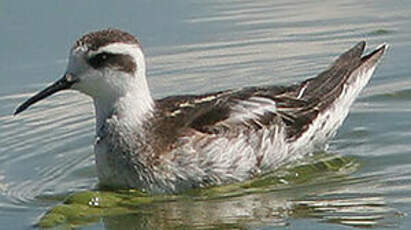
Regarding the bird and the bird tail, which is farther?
the bird tail

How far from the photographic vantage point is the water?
1176 centimetres

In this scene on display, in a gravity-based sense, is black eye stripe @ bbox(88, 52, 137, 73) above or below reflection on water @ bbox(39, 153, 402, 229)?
above

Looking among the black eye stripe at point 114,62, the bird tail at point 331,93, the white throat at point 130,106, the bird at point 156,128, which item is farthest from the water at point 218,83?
the black eye stripe at point 114,62

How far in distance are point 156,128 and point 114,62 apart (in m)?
0.70

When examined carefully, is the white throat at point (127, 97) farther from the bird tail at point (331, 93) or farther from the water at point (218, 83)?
the bird tail at point (331, 93)

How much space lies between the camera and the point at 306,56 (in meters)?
15.8

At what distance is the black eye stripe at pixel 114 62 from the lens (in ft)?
40.4

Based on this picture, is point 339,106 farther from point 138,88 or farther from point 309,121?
point 138,88

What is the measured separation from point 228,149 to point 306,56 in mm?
3416

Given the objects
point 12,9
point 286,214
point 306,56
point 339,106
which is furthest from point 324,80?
point 12,9

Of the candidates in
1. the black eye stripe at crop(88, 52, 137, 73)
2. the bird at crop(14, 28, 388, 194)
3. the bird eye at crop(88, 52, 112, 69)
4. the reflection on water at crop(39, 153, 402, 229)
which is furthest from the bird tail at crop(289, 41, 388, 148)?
the bird eye at crop(88, 52, 112, 69)

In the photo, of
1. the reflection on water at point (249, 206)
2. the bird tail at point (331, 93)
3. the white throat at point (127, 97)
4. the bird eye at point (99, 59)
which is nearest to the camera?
the reflection on water at point (249, 206)

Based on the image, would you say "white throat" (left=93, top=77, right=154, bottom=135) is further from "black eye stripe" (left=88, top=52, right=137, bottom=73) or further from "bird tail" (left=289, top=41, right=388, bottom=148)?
"bird tail" (left=289, top=41, right=388, bottom=148)

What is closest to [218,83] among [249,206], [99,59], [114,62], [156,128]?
[156,128]
